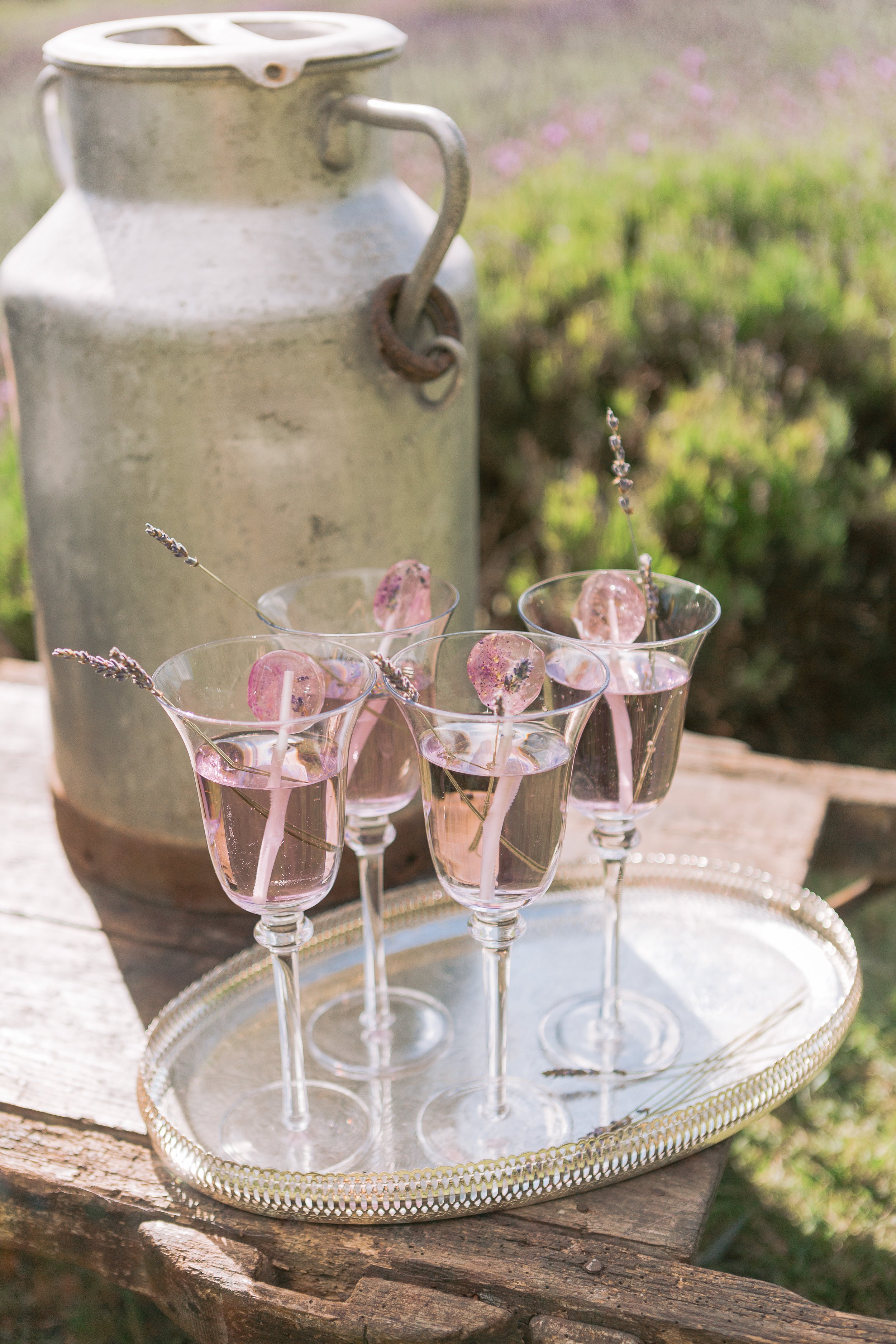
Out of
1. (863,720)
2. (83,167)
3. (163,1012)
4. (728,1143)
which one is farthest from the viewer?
(863,720)

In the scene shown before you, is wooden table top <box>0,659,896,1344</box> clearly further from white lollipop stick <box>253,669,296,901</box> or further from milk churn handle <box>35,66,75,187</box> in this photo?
milk churn handle <box>35,66,75,187</box>

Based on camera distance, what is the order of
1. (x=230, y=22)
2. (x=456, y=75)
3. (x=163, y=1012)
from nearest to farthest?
(x=163, y=1012) → (x=230, y=22) → (x=456, y=75)

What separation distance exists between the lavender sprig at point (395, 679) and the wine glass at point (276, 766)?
0.10 feet

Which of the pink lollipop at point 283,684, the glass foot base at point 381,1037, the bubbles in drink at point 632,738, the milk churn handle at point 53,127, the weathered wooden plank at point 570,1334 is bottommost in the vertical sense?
the glass foot base at point 381,1037

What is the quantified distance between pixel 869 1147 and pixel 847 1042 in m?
0.28

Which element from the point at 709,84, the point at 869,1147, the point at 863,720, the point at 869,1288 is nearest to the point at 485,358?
the point at 863,720

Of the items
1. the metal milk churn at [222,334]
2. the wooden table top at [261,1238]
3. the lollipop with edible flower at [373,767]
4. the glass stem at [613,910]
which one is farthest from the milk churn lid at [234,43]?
the wooden table top at [261,1238]

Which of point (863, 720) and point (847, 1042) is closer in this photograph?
point (847, 1042)

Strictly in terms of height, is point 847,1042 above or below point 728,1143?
below

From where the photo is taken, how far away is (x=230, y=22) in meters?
1.59

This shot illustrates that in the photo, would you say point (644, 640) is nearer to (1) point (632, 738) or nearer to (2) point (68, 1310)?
(1) point (632, 738)

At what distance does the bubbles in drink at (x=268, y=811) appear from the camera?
102cm

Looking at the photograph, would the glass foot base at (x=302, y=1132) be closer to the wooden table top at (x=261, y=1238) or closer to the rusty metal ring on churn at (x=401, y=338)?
the wooden table top at (x=261, y=1238)

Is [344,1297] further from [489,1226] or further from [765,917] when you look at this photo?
[765,917]
